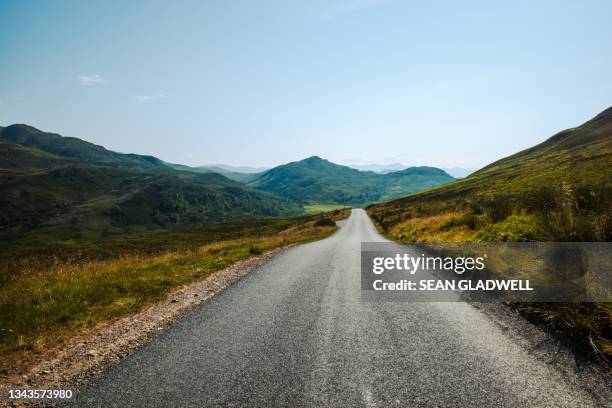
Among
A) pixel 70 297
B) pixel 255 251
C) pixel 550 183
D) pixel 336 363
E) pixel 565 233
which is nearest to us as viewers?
pixel 336 363

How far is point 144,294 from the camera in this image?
10.6 m

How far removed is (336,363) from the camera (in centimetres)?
539

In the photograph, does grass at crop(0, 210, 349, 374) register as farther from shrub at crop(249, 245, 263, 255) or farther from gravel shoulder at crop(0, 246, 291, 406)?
shrub at crop(249, 245, 263, 255)

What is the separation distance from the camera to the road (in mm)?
4445

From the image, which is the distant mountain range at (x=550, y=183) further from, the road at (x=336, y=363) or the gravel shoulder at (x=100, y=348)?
the gravel shoulder at (x=100, y=348)

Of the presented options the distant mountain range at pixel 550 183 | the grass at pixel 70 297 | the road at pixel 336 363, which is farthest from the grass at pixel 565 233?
the grass at pixel 70 297

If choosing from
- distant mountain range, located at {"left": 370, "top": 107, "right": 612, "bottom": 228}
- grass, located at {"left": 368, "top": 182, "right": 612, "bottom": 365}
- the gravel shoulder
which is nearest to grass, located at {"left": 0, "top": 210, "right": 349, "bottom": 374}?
the gravel shoulder

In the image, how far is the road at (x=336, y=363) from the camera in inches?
175

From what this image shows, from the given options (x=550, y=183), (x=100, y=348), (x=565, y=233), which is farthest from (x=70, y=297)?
(x=550, y=183)

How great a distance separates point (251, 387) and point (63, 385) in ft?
10.4

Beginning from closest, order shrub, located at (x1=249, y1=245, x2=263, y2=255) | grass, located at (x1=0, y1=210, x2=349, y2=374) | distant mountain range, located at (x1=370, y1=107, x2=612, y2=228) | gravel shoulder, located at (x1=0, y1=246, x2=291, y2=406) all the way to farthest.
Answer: gravel shoulder, located at (x1=0, y1=246, x2=291, y2=406) < grass, located at (x1=0, y1=210, x2=349, y2=374) < distant mountain range, located at (x1=370, y1=107, x2=612, y2=228) < shrub, located at (x1=249, y1=245, x2=263, y2=255)

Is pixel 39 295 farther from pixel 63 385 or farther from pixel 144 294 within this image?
pixel 63 385

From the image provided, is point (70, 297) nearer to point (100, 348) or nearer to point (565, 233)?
point (100, 348)

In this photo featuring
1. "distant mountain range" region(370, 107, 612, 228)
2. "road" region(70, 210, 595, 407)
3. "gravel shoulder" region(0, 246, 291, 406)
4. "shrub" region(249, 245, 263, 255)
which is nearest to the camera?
"road" region(70, 210, 595, 407)
